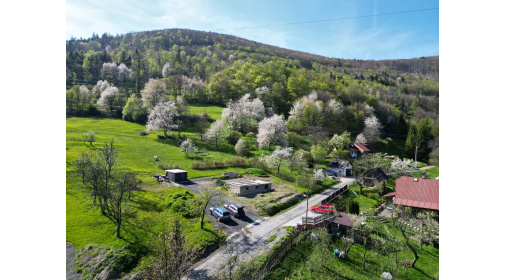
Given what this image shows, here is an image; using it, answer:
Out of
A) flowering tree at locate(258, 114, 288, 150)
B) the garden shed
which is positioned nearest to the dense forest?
flowering tree at locate(258, 114, 288, 150)

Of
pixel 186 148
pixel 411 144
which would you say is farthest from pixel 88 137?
pixel 411 144

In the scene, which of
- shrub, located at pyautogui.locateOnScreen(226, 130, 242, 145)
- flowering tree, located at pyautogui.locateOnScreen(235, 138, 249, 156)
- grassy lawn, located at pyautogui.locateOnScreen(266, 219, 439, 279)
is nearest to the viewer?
grassy lawn, located at pyautogui.locateOnScreen(266, 219, 439, 279)

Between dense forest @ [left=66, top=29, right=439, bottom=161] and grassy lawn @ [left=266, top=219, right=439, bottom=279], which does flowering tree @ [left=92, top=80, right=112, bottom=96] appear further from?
grassy lawn @ [left=266, top=219, right=439, bottom=279]

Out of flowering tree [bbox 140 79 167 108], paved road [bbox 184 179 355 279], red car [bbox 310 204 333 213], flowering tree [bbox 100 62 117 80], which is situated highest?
flowering tree [bbox 100 62 117 80]

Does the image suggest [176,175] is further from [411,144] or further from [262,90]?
[411,144]

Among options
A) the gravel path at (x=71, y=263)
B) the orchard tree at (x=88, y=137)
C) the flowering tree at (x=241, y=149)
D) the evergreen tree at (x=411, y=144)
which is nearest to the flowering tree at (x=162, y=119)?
the flowering tree at (x=241, y=149)
